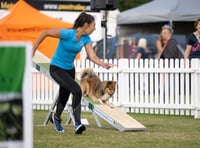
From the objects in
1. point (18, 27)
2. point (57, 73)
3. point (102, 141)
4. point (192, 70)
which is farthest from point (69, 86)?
point (18, 27)

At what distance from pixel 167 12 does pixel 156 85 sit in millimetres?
7428

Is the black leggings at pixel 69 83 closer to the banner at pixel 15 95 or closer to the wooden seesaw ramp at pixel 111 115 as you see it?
the wooden seesaw ramp at pixel 111 115

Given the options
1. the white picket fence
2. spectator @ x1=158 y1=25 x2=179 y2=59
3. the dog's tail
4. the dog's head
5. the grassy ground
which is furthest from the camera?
spectator @ x1=158 y1=25 x2=179 y2=59

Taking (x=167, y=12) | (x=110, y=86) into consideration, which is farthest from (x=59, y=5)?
(x=110, y=86)

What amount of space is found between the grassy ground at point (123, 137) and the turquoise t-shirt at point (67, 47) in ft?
3.44

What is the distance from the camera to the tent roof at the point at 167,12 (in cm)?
2319

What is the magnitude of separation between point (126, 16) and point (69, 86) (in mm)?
14180

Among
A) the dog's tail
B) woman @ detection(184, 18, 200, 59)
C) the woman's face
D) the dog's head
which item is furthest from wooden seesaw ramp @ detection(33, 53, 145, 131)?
woman @ detection(184, 18, 200, 59)

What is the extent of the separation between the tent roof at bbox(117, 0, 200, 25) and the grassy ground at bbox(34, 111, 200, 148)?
9.68 meters

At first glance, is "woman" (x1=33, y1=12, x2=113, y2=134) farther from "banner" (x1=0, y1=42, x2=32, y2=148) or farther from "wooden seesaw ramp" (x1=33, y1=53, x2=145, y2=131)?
"banner" (x1=0, y1=42, x2=32, y2=148)

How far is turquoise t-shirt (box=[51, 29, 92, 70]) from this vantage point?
10836mm

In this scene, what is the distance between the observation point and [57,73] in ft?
36.1

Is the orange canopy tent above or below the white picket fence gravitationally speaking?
above

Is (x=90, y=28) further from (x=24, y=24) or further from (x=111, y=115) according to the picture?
(x=24, y=24)
